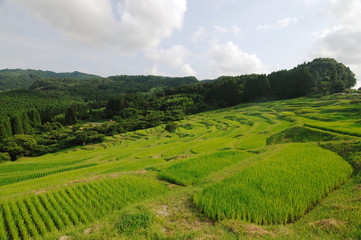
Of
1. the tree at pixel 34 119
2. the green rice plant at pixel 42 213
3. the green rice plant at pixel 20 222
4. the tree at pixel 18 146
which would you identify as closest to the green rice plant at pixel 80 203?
the green rice plant at pixel 42 213

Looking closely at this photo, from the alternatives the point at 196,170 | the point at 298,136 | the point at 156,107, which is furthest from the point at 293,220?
the point at 156,107

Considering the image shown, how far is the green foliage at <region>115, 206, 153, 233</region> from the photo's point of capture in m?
6.09

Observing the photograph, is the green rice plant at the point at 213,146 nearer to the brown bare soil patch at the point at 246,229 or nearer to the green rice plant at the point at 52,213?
the brown bare soil patch at the point at 246,229

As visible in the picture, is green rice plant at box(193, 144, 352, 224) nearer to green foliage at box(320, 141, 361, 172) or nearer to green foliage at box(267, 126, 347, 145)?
green foliage at box(320, 141, 361, 172)

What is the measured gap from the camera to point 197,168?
44.3 ft

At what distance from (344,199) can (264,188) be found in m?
3.12

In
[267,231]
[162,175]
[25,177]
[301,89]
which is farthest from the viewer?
[301,89]

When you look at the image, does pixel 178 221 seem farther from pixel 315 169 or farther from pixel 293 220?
pixel 315 169

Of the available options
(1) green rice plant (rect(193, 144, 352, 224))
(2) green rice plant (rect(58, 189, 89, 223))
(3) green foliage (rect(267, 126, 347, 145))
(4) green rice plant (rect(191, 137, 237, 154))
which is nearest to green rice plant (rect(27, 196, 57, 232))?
(2) green rice plant (rect(58, 189, 89, 223))

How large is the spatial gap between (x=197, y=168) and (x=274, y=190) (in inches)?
247

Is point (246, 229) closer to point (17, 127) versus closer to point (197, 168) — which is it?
point (197, 168)

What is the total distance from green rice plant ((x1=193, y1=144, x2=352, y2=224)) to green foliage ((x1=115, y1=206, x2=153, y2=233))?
2.46 meters

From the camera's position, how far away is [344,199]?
7.07 metres

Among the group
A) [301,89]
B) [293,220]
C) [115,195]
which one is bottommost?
[115,195]
